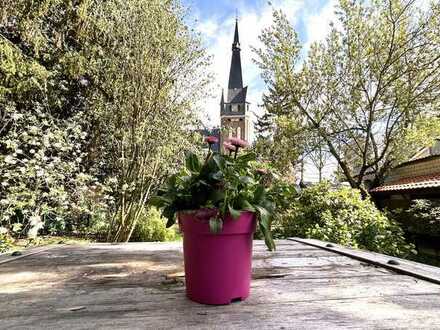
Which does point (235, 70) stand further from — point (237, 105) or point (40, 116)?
point (40, 116)

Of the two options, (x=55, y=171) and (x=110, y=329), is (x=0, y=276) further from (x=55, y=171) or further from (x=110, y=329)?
(x=55, y=171)

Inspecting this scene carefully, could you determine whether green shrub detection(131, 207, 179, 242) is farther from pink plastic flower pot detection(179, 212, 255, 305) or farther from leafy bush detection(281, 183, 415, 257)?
pink plastic flower pot detection(179, 212, 255, 305)

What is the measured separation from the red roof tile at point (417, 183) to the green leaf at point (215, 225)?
604 cm

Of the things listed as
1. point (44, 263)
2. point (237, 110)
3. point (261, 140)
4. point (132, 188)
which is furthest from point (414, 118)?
point (237, 110)

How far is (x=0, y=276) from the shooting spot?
Result: 45.7 inches

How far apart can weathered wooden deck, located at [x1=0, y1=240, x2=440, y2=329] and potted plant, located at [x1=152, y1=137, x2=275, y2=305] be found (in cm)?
6

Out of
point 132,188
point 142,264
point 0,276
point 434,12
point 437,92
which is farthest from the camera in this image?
point 437,92

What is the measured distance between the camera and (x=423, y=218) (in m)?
5.22

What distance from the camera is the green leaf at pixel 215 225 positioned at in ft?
2.70

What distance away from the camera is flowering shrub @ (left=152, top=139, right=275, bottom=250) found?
859 millimetres

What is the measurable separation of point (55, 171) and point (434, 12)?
25.3 ft

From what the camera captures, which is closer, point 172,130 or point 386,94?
point 172,130

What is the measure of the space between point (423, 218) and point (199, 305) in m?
5.57

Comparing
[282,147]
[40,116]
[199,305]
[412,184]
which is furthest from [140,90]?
[412,184]
